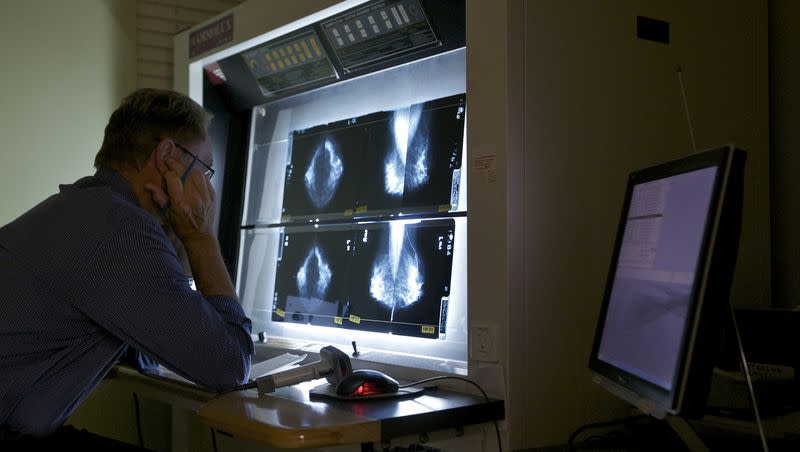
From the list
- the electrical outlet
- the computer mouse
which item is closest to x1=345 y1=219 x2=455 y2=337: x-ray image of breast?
the electrical outlet

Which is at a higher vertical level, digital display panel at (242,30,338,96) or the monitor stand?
digital display panel at (242,30,338,96)

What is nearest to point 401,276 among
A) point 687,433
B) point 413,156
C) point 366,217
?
point 366,217

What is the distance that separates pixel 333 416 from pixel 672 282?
2.51 feet

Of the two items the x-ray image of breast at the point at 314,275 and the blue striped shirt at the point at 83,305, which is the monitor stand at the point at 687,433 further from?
the x-ray image of breast at the point at 314,275

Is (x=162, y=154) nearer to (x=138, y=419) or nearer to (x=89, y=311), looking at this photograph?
(x=89, y=311)

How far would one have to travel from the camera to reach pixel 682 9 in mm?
2195

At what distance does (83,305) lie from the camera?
175 centimetres

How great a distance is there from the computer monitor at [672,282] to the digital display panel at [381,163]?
2.78ft

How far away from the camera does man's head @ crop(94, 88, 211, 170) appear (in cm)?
206

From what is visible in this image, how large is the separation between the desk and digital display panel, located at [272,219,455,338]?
17.8 inches

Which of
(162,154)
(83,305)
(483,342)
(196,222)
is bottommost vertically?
(483,342)

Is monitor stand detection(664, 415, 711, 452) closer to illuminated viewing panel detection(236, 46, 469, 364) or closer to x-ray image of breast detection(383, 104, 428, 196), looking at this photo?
illuminated viewing panel detection(236, 46, 469, 364)

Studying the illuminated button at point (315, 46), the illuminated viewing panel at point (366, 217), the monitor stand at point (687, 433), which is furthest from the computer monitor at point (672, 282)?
the illuminated button at point (315, 46)

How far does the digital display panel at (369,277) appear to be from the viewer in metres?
2.34
